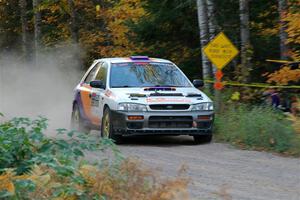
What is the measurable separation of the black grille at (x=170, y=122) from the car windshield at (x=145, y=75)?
1.05 metres

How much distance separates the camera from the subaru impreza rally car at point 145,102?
14.4 metres

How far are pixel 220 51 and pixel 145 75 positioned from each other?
113 inches

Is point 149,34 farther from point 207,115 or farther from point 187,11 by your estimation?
point 207,115

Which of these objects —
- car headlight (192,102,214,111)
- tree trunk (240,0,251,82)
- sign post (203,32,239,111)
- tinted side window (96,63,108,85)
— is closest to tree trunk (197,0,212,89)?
tree trunk (240,0,251,82)

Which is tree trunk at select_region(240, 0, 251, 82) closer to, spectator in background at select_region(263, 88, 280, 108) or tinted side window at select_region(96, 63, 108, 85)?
spectator in background at select_region(263, 88, 280, 108)

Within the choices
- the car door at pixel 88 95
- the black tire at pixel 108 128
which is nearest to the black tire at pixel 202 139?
the black tire at pixel 108 128

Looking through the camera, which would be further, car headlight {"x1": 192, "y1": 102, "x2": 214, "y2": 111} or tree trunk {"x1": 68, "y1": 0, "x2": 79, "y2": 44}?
tree trunk {"x1": 68, "y1": 0, "x2": 79, "y2": 44}

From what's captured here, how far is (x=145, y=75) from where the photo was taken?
51.2ft

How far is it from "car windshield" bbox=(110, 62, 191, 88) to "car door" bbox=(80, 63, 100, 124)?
0.95 metres

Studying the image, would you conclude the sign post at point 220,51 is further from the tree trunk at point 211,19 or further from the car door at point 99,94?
the car door at point 99,94

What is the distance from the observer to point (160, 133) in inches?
571

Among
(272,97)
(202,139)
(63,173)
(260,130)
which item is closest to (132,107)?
(202,139)

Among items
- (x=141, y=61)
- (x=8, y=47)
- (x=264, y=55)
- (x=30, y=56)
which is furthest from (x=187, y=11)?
(x=8, y=47)

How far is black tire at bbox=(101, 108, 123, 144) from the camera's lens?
1460cm
